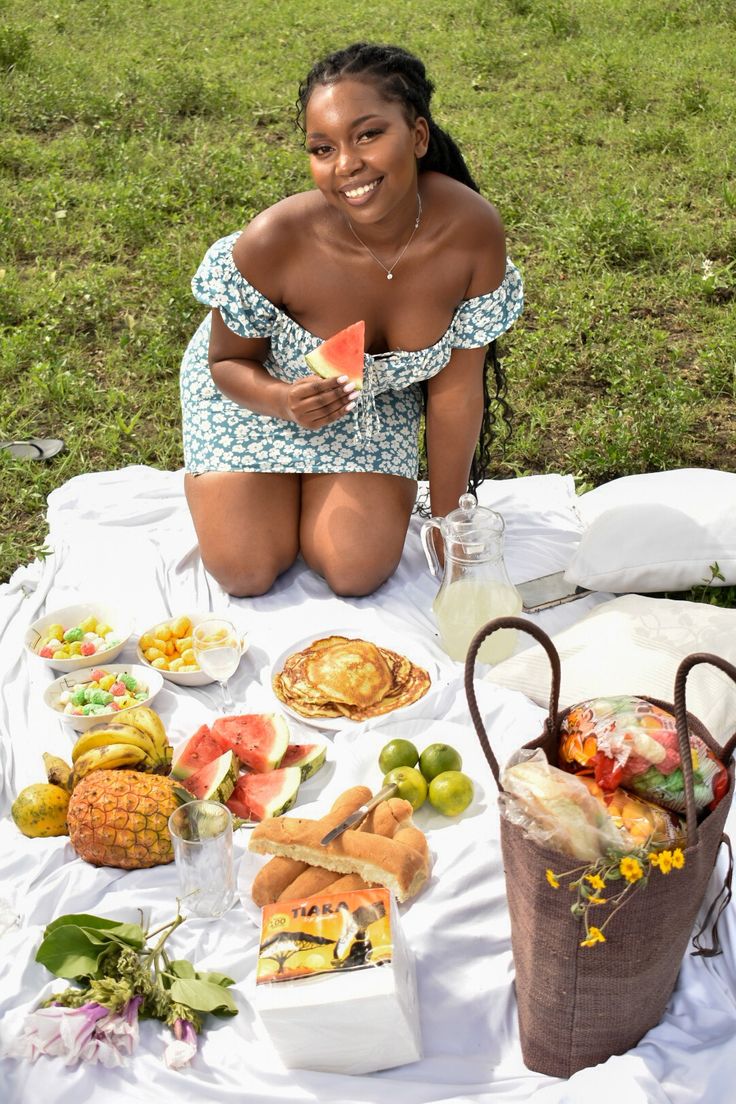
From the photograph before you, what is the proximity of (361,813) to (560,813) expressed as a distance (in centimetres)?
79

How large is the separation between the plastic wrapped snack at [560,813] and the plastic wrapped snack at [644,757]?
5.0 inches

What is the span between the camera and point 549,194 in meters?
7.41

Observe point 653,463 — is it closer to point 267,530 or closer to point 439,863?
point 267,530

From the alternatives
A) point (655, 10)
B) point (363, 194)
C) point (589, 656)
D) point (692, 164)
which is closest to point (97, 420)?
point (363, 194)

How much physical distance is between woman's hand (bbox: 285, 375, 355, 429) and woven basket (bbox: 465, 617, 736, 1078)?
5.24ft

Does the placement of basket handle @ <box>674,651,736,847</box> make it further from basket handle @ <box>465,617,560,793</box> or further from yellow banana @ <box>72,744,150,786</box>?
yellow banana @ <box>72,744,150,786</box>

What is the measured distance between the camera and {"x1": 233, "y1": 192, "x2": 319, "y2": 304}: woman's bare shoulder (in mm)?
4059

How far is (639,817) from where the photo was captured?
230 centimetres

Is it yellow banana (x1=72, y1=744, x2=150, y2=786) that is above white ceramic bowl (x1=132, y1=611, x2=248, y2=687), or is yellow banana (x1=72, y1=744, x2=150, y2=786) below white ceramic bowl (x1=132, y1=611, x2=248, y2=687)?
above

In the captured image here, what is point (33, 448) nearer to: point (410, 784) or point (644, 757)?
point (410, 784)

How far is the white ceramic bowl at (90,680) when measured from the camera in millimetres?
3539

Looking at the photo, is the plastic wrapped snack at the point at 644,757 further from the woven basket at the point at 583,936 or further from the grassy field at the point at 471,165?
the grassy field at the point at 471,165

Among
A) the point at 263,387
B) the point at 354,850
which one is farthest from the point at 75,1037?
the point at 263,387

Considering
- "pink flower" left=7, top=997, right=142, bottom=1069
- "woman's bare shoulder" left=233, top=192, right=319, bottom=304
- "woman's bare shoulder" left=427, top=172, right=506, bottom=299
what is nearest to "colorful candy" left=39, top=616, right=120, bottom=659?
"woman's bare shoulder" left=233, top=192, right=319, bottom=304
